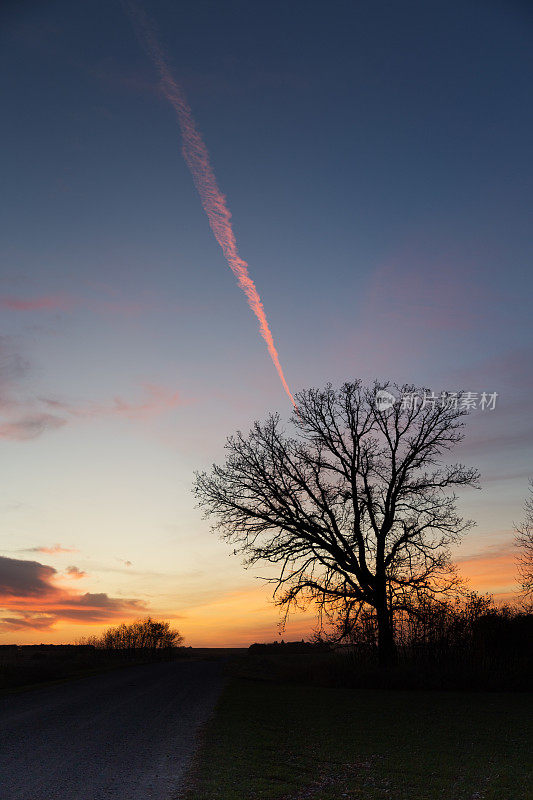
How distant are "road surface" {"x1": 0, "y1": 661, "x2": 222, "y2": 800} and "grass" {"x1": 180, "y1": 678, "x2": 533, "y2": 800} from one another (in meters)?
0.62

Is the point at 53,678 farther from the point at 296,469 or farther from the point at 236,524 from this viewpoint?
the point at 296,469

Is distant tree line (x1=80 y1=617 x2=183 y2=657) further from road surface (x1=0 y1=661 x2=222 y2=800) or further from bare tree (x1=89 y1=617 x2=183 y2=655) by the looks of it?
road surface (x1=0 y1=661 x2=222 y2=800)

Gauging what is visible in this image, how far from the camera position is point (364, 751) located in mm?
10828

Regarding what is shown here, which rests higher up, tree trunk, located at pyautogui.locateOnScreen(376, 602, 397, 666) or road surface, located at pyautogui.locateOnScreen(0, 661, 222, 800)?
tree trunk, located at pyautogui.locateOnScreen(376, 602, 397, 666)

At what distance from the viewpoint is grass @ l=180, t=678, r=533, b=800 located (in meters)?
8.34

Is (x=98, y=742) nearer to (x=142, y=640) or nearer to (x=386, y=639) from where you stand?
(x=386, y=639)

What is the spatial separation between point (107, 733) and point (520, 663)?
1777 cm

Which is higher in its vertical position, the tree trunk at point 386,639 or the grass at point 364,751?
the tree trunk at point 386,639

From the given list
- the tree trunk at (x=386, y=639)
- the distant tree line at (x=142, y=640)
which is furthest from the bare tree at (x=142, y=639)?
the tree trunk at (x=386, y=639)

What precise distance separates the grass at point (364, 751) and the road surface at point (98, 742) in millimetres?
620

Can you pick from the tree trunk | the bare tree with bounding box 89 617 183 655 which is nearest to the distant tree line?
the bare tree with bounding box 89 617 183 655

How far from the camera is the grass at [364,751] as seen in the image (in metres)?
8.34

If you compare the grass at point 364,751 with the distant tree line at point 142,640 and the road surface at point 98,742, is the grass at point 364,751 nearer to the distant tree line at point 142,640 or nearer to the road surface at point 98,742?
the road surface at point 98,742

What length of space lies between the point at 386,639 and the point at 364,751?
15207 millimetres
